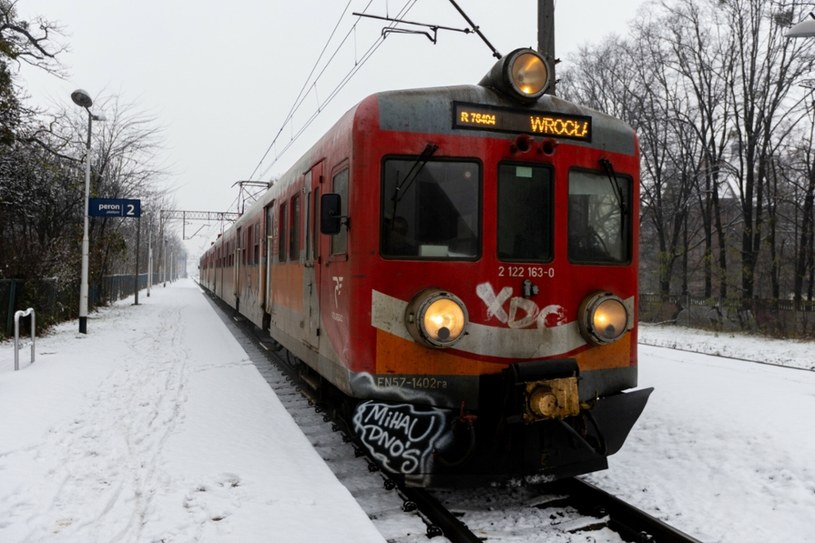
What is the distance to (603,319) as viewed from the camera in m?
4.79

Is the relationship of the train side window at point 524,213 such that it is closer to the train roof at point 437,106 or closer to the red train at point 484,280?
the red train at point 484,280

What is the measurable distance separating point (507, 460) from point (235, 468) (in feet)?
7.63

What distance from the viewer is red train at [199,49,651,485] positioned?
14.5ft

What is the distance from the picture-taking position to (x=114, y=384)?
862cm

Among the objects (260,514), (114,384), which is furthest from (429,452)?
(114,384)

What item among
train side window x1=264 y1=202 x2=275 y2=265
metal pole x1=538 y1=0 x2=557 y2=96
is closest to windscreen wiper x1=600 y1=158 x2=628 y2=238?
metal pole x1=538 y1=0 x2=557 y2=96

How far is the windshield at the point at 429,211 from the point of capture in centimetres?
459

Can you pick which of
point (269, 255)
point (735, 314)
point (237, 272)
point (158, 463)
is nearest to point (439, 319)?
point (158, 463)

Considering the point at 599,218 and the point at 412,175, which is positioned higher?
the point at 412,175

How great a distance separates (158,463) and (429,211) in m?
3.19

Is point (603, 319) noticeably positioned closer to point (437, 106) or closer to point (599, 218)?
point (599, 218)

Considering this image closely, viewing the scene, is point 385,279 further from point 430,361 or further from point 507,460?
point 507,460

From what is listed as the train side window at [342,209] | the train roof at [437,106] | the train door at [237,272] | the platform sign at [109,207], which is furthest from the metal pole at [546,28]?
the platform sign at [109,207]

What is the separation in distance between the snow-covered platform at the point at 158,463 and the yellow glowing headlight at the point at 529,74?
11.2 feet
